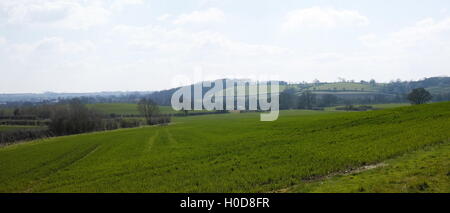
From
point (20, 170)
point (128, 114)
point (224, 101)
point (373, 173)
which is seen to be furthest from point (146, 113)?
point (373, 173)

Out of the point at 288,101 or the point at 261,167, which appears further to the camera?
the point at 288,101

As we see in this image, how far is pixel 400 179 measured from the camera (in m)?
12.8

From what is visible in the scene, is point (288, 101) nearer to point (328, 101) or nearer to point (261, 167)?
point (328, 101)

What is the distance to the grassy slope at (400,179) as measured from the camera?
38.5 ft

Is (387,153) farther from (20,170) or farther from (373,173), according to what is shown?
(20,170)

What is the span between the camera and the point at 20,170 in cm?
2783

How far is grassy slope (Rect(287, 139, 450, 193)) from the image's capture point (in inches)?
462

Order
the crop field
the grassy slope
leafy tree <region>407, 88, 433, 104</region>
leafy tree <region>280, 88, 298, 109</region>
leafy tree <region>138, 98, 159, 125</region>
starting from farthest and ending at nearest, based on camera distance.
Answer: leafy tree <region>280, 88, 298, 109</region>
leafy tree <region>138, 98, 159, 125</region>
leafy tree <region>407, 88, 433, 104</region>
the crop field
the grassy slope

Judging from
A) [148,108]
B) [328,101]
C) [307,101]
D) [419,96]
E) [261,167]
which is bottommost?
[261,167]

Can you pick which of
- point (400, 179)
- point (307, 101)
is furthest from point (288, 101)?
point (400, 179)

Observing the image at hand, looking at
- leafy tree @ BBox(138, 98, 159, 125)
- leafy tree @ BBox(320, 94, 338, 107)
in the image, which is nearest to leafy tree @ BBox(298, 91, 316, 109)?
leafy tree @ BBox(320, 94, 338, 107)

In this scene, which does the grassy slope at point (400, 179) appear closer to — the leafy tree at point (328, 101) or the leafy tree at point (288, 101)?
the leafy tree at point (288, 101)

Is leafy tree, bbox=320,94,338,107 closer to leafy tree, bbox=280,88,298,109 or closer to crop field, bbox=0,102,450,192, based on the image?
leafy tree, bbox=280,88,298,109
